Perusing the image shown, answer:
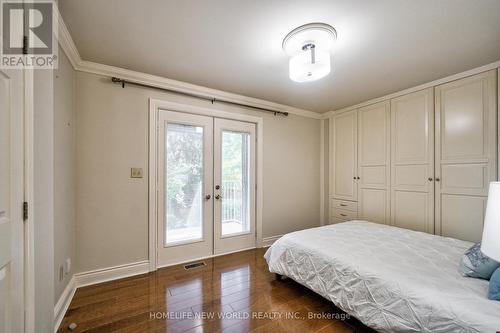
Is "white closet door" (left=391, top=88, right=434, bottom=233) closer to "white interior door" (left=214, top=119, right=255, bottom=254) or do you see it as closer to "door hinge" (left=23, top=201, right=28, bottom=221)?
"white interior door" (left=214, top=119, right=255, bottom=254)

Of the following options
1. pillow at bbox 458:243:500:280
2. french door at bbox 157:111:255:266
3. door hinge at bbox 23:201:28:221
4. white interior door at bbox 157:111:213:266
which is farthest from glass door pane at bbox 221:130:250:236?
pillow at bbox 458:243:500:280

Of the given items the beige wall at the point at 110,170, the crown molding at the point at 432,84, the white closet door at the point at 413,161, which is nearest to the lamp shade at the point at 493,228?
the white closet door at the point at 413,161

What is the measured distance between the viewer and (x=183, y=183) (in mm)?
2746

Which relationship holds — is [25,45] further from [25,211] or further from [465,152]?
[465,152]

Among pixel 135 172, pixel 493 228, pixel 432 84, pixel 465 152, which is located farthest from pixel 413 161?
→ pixel 135 172

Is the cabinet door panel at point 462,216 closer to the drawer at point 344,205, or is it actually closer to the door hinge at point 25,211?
the drawer at point 344,205

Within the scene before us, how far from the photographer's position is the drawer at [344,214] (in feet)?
11.6

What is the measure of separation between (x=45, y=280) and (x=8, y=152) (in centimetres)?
77

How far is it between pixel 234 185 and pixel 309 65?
1.95 metres

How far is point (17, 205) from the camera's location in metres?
1.00

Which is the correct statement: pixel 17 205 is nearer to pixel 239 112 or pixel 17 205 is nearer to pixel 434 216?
pixel 239 112

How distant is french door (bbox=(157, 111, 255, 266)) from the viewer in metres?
2.64

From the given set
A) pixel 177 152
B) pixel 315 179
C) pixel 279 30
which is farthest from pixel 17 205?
pixel 315 179

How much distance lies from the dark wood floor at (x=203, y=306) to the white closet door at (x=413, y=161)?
72.8 inches
